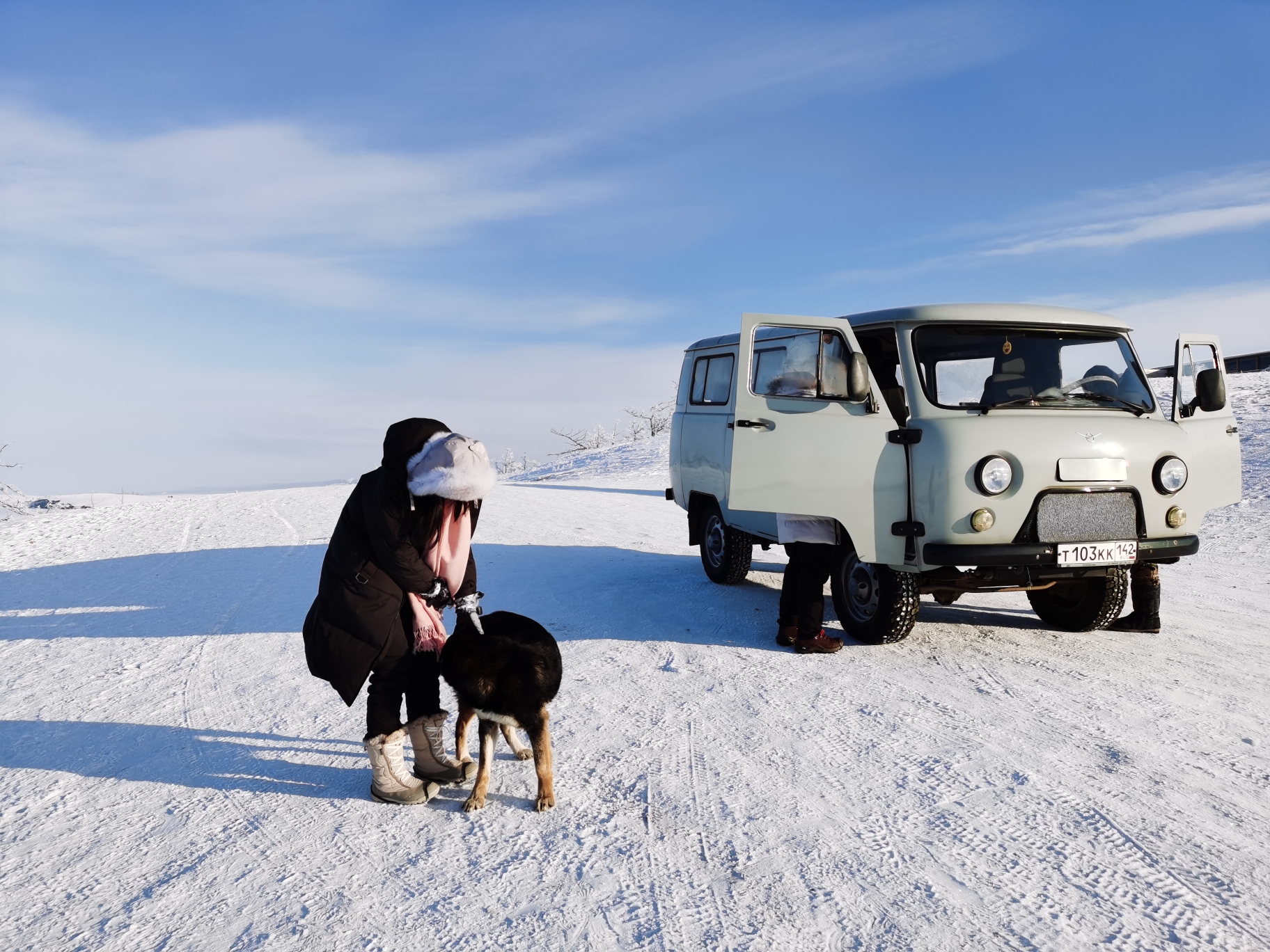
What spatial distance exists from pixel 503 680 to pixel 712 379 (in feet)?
16.9

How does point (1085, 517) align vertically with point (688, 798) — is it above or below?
above

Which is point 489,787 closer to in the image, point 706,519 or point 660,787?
point 660,787

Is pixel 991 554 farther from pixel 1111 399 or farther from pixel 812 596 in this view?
pixel 1111 399

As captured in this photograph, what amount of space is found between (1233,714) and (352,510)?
4.79 metres

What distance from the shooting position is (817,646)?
6133 mm

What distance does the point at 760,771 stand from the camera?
4168mm

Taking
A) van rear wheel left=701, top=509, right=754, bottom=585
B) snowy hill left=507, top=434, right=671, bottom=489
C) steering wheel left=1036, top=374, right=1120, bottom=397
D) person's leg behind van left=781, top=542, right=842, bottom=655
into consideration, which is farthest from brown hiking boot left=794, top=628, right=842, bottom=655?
snowy hill left=507, top=434, right=671, bottom=489

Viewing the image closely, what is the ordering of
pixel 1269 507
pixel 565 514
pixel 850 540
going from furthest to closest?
pixel 565 514, pixel 1269 507, pixel 850 540

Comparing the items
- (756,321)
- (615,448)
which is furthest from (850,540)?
(615,448)

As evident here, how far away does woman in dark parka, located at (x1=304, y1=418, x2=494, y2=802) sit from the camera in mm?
3676

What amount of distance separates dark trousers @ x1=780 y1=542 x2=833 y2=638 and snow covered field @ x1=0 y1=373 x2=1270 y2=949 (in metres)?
0.27

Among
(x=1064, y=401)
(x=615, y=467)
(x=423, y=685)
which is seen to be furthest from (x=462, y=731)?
(x=615, y=467)

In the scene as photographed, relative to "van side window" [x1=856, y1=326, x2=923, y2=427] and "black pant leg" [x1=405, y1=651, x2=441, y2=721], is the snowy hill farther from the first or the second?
"black pant leg" [x1=405, y1=651, x2=441, y2=721]

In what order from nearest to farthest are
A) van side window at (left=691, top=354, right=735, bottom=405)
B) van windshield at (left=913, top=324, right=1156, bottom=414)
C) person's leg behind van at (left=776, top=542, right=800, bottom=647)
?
van windshield at (left=913, top=324, right=1156, bottom=414), person's leg behind van at (left=776, top=542, right=800, bottom=647), van side window at (left=691, top=354, right=735, bottom=405)
